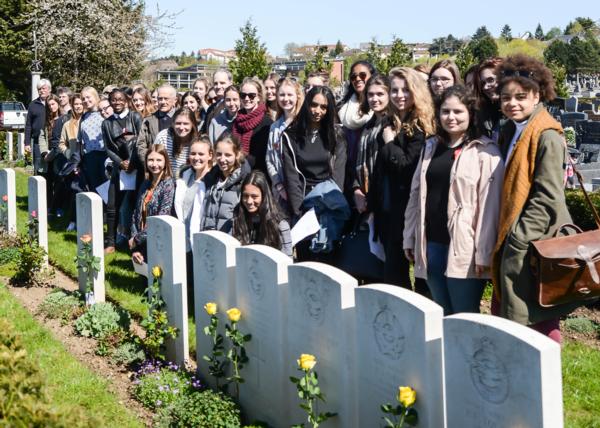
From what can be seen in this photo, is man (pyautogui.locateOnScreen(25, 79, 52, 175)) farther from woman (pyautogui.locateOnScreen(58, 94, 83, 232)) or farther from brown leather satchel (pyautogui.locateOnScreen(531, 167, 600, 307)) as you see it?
brown leather satchel (pyautogui.locateOnScreen(531, 167, 600, 307))

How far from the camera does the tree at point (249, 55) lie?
22297mm

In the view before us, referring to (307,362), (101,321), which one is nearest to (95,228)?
(101,321)

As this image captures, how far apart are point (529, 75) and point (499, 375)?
2.09 meters

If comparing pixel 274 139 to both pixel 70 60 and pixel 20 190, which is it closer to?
pixel 20 190

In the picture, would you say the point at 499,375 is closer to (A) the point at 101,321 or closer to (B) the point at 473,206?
(B) the point at 473,206

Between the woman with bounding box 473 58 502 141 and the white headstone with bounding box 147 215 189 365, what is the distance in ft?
8.10

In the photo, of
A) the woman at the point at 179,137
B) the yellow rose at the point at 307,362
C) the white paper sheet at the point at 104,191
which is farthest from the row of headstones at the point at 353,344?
the white paper sheet at the point at 104,191

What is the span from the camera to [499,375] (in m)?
3.22

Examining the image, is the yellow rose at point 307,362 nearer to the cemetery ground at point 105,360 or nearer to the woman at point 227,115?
the cemetery ground at point 105,360

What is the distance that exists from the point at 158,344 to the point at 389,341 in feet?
8.84

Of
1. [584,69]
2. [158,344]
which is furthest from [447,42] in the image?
[158,344]

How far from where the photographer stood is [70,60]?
2678cm

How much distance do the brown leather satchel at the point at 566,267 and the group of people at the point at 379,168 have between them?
11 centimetres

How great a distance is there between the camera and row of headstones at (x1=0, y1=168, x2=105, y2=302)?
7.39 metres
